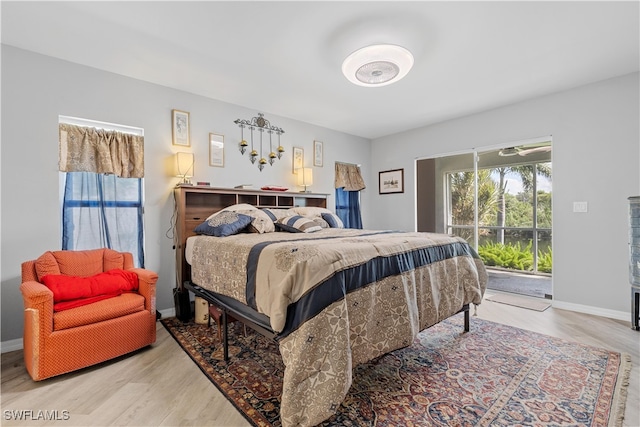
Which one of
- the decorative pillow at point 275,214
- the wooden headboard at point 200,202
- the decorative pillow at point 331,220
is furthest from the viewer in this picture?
the decorative pillow at point 331,220

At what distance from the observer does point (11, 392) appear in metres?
1.85

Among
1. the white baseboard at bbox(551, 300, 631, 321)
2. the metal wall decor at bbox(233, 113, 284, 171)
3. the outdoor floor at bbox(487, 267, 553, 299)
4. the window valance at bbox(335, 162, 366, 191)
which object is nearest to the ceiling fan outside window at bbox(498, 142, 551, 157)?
the outdoor floor at bbox(487, 267, 553, 299)

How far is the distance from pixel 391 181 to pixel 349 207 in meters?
0.94

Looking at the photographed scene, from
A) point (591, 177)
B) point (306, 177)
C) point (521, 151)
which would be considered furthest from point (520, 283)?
point (306, 177)

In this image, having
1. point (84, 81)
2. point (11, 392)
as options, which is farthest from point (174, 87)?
point (11, 392)

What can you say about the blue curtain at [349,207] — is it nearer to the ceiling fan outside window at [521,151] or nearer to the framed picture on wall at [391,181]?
the framed picture on wall at [391,181]

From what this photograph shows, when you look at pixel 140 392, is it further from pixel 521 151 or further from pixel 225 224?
pixel 521 151

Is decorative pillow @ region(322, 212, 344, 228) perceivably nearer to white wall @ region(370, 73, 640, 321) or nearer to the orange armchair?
the orange armchair

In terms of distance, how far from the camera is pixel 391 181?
5445 mm

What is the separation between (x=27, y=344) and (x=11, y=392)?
0.30m

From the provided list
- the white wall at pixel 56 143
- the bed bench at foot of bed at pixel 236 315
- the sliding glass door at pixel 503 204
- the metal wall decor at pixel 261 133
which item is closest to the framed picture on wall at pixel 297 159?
the metal wall decor at pixel 261 133

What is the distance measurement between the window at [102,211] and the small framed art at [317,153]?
8.24ft

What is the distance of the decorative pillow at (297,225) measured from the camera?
10.1ft

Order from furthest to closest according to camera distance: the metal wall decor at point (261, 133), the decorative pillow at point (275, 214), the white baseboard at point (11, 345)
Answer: the metal wall decor at point (261, 133) → the decorative pillow at point (275, 214) → the white baseboard at point (11, 345)
